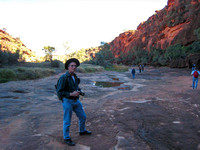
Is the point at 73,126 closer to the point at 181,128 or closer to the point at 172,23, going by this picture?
the point at 181,128

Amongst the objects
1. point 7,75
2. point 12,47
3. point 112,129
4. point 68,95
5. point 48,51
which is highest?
point 12,47

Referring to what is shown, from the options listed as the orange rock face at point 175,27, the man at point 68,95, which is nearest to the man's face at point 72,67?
the man at point 68,95

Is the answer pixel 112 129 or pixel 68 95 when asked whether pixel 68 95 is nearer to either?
pixel 68 95

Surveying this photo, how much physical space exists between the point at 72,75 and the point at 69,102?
1.89ft

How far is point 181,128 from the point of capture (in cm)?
362

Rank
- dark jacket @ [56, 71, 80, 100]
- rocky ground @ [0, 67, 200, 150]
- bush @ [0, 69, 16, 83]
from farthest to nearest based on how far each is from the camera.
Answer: bush @ [0, 69, 16, 83]
rocky ground @ [0, 67, 200, 150]
dark jacket @ [56, 71, 80, 100]

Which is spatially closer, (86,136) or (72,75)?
(72,75)

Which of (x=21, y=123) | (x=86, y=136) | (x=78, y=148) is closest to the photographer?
(x=78, y=148)

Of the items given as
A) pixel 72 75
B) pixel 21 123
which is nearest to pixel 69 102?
pixel 72 75

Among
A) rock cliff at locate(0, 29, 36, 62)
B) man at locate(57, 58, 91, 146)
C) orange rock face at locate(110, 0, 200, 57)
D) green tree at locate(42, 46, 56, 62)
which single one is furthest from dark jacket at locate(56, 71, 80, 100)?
green tree at locate(42, 46, 56, 62)

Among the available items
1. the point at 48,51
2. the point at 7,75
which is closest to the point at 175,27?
the point at 48,51

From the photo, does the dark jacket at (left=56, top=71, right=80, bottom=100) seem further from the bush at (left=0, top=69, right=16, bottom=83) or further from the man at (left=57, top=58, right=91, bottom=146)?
the bush at (left=0, top=69, right=16, bottom=83)

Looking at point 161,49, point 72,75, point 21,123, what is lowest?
point 21,123

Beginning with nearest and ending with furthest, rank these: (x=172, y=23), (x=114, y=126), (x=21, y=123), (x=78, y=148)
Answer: (x=78, y=148), (x=114, y=126), (x=21, y=123), (x=172, y=23)
